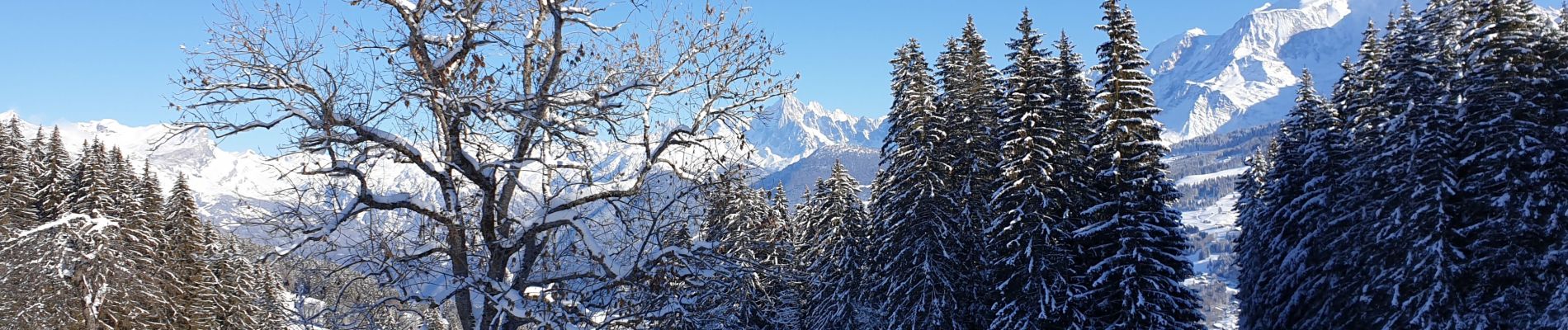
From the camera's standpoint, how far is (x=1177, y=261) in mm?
19250

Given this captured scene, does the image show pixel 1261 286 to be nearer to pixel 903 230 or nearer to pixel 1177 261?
pixel 1177 261

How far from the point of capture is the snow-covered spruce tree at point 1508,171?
17.4 m

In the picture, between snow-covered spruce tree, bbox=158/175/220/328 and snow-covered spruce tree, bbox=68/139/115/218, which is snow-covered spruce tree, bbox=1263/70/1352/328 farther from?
snow-covered spruce tree, bbox=68/139/115/218

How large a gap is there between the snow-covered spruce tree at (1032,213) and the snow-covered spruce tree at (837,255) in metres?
4.52

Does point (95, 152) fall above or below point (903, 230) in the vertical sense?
above

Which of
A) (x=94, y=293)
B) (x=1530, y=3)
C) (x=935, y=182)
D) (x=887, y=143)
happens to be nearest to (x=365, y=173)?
(x=935, y=182)

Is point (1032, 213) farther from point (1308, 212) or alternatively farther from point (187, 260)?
point (187, 260)

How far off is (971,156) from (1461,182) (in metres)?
11.1

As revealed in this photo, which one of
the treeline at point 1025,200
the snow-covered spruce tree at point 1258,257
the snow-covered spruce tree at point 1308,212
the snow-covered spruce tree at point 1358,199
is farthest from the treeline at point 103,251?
the snow-covered spruce tree at point 1258,257

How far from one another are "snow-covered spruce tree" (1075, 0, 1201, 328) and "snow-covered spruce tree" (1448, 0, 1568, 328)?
19.9 feet

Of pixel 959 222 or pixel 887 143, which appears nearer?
pixel 959 222

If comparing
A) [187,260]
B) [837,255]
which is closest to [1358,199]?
[837,255]

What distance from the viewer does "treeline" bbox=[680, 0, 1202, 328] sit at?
62.8ft

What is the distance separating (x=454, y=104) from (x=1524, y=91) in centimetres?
2296
